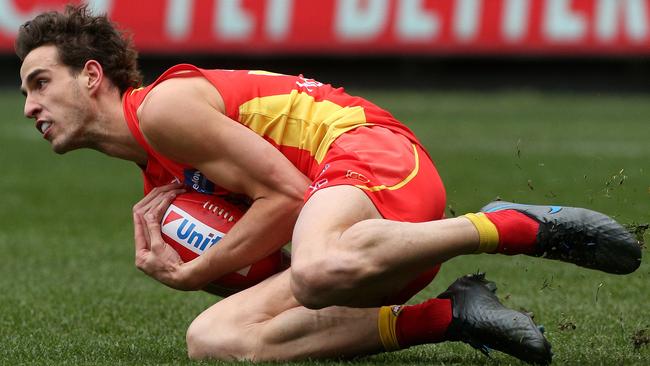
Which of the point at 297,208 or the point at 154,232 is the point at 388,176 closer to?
the point at 297,208

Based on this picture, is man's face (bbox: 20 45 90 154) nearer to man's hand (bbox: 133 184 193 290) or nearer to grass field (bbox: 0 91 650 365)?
man's hand (bbox: 133 184 193 290)

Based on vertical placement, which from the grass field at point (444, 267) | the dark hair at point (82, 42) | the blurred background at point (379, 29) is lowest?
the blurred background at point (379, 29)

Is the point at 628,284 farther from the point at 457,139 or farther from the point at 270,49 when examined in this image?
→ the point at 270,49

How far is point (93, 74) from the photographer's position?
17.0 feet

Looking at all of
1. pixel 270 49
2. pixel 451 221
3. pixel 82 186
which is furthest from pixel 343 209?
pixel 270 49

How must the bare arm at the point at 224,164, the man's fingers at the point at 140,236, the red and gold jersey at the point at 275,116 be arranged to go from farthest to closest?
1. the man's fingers at the point at 140,236
2. the red and gold jersey at the point at 275,116
3. the bare arm at the point at 224,164

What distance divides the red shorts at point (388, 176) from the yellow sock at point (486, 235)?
0.76ft

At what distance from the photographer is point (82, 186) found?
38.7 ft

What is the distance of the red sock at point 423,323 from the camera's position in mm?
4754

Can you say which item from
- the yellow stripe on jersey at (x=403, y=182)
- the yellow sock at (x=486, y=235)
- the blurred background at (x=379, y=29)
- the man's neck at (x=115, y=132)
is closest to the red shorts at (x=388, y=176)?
the yellow stripe on jersey at (x=403, y=182)

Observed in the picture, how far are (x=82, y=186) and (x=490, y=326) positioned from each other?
7696 mm

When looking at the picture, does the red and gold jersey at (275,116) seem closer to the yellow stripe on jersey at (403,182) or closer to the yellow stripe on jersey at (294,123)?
the yellow stripe on jersey at (294,123)

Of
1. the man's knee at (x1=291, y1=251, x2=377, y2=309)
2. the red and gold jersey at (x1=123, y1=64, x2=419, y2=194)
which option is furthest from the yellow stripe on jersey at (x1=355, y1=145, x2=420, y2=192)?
the man's knee at (x1=291, y1=251, x2=377, y2=309)

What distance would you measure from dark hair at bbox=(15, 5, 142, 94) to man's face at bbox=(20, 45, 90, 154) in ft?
0.16
